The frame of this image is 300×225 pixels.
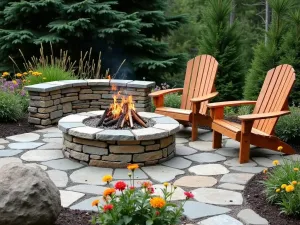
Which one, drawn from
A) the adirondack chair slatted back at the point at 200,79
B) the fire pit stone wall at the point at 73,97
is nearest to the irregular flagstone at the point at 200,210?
the adirondack chair slatted back at the point at 200,79

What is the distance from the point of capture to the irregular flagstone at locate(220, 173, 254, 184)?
381 cm

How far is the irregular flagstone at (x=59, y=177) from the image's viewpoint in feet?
12.0

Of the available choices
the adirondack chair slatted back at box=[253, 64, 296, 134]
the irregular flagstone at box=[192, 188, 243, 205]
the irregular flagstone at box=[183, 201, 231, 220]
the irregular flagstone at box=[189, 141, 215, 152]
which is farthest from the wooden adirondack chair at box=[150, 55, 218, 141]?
the irregular flagstone at box=[183, 201, 231, 220]

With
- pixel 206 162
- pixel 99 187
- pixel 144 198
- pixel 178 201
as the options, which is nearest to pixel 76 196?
pixel 99 187

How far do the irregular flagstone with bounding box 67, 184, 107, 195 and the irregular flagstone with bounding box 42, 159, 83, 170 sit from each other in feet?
1.71

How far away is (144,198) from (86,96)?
4047mm

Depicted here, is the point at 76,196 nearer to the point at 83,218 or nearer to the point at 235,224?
the point at 83,218

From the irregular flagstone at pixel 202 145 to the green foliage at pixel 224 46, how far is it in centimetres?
244

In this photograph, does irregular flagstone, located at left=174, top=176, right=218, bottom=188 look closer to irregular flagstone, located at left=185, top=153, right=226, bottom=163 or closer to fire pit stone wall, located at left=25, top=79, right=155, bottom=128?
irregular flagstone, located at left=185, top=153, right=226, bottom=163

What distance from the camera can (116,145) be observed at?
4117mm

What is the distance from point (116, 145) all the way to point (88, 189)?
70 centimetres

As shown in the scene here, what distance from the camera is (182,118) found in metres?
5.16

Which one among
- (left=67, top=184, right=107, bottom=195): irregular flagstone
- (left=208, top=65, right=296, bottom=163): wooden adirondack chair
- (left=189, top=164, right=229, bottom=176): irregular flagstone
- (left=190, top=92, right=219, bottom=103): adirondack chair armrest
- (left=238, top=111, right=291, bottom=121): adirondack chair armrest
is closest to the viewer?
(left=67, top=184, right=107, bottom=195): irregular flagstone

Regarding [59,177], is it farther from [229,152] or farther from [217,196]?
[229,152]
